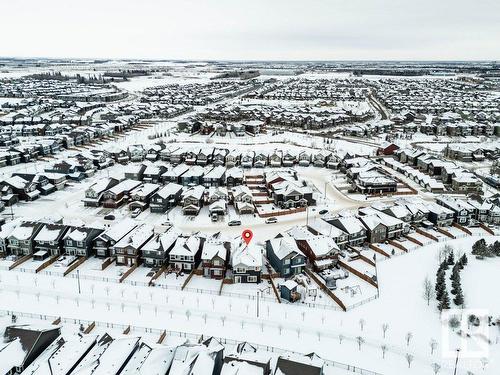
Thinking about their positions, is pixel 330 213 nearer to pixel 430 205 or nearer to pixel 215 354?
pixel 430 205

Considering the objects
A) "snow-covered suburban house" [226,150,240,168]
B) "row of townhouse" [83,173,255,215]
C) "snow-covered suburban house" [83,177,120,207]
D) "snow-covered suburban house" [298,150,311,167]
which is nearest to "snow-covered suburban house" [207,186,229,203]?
"row of townhouse" [83,173,255,215]

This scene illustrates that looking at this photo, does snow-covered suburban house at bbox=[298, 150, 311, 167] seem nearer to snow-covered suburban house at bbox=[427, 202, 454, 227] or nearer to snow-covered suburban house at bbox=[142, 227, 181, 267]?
snow-covered suburban house at bbox=[427, 202, 454, 227]

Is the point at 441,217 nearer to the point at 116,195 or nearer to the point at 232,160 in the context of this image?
the point at 232,160

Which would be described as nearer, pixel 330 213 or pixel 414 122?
pixel 330 213

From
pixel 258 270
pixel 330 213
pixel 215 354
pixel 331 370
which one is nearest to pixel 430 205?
pixel 330 213

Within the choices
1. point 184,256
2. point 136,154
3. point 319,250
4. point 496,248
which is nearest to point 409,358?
point 319,250
